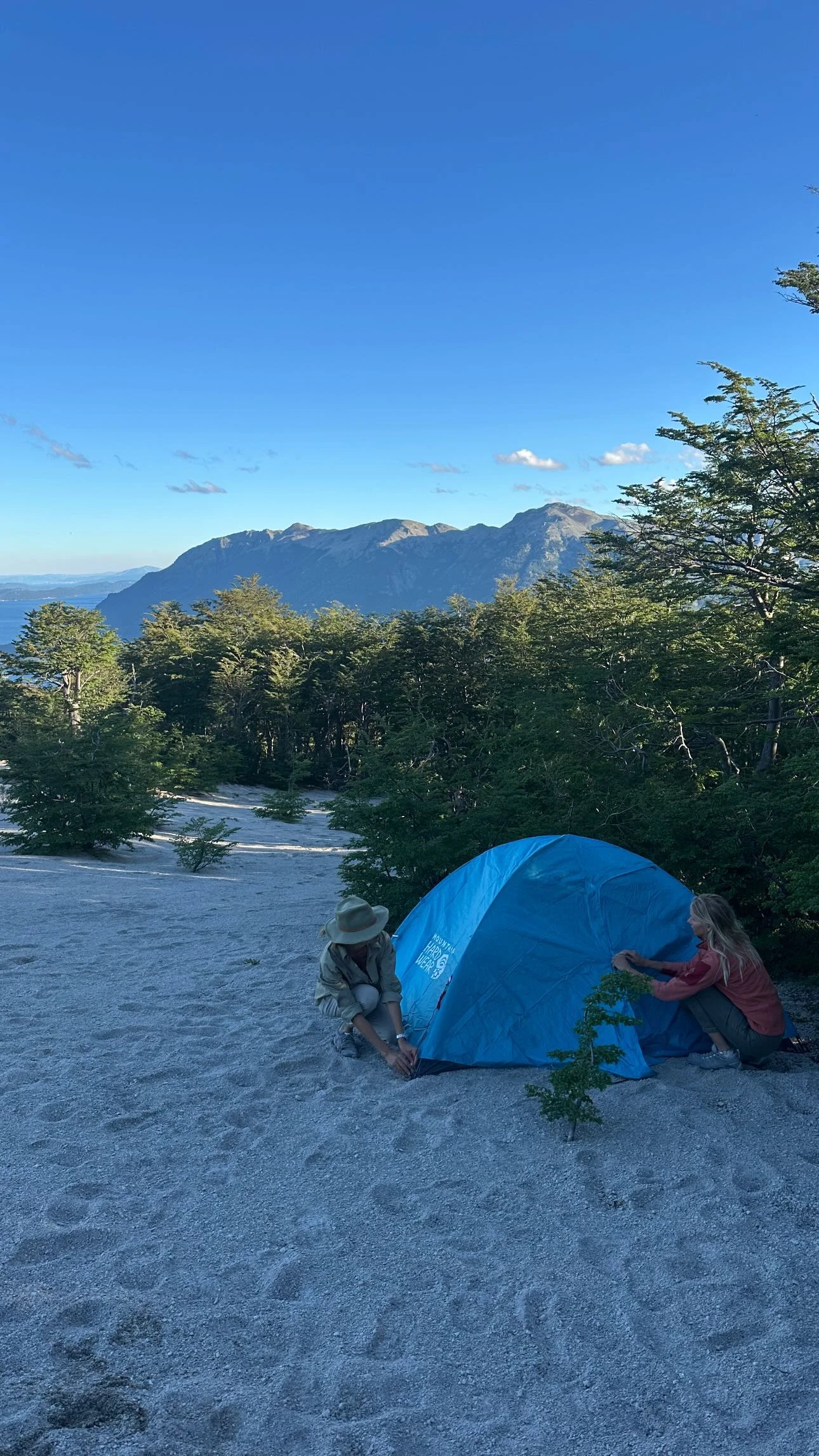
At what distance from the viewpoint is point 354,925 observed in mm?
5895

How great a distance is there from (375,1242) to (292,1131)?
1106mm

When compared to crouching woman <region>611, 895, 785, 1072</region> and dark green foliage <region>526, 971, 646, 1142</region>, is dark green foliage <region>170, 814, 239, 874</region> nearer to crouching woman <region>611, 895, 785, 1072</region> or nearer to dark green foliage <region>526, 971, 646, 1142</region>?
crouching woman <region>611, 895, 785, 1072</region>

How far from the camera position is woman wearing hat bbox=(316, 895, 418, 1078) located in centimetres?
587

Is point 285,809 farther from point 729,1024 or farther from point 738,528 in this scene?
point 729,1024

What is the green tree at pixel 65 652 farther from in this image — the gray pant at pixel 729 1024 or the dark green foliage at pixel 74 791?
the gray pant at pixel 729 1024

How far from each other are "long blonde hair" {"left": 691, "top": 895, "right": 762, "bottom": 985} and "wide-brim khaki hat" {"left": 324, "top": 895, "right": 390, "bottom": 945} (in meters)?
2.23

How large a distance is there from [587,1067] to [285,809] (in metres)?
18.3

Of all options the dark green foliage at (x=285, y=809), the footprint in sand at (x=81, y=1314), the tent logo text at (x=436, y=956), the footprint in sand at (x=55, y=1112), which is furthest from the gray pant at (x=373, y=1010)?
the dark green foliage at (x=285, y=809)

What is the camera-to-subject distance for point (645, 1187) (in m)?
4.29

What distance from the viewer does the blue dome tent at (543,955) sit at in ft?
18.8

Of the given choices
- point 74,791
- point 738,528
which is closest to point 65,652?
point 74,791

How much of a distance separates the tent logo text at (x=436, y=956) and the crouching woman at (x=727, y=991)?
1282mm

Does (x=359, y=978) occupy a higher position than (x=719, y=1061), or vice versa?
(x=359, y=978)

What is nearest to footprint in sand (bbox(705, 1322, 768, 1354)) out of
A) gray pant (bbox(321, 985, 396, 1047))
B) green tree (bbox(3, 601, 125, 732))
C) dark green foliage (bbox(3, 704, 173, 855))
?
gray pant (bbox(321, 985, 396, 1047))
